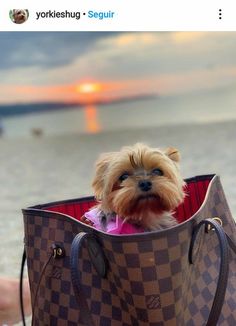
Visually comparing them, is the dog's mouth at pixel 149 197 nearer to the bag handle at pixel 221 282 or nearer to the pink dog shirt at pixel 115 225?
the pink dog shirt at pixel 115 225

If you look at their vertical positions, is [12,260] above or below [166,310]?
above

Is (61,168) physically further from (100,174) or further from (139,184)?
(139,184)

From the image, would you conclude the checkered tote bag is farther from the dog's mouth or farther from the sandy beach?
the sandy beach

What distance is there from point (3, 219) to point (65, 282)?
125 inches

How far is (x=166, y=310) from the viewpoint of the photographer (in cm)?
145

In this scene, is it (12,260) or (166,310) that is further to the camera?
(12,260)

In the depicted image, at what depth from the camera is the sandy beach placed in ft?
14.5
